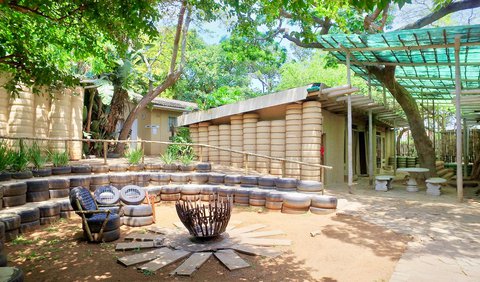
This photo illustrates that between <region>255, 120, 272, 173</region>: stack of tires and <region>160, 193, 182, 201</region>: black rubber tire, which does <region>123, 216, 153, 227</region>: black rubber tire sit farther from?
<region>255, 120, 272, 173</region>: stack of tires

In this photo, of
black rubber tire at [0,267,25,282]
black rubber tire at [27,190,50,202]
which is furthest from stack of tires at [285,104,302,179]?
black rubber tire at [0,267,25,282]

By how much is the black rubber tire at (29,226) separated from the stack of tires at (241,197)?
16.1 feet

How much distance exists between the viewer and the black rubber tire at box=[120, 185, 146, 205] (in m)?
7.83

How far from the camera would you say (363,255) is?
5133mm

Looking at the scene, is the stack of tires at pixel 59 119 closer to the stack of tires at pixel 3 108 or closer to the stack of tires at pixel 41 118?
the stack of tires at pixel 41 118

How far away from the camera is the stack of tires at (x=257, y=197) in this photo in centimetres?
907

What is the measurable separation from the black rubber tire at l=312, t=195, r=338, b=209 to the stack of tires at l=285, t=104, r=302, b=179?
2467 mm


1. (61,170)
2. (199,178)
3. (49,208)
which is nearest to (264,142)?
(199,178)

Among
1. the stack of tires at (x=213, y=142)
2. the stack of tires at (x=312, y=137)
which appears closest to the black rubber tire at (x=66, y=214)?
the stack of tires at (x=213, y=142)

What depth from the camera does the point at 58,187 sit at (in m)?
8.12

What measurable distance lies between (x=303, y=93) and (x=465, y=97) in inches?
180

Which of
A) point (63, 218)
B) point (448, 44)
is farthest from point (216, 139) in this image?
point (448, 44)

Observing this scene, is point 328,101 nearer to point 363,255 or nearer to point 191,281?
point 363,255

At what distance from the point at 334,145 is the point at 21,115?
1117 centimetres
